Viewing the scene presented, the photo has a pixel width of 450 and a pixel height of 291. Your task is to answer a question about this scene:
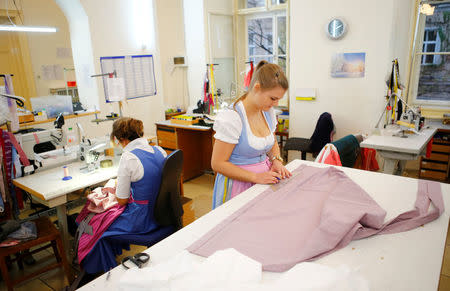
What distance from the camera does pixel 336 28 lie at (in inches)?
151

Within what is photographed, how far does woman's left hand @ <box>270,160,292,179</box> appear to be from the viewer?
159 centimetres

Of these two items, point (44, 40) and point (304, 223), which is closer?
point (304, 223)

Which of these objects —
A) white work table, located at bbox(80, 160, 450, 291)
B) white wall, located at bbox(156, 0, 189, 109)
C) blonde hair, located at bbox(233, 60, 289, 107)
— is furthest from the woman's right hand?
white wall, located at bbox(156, 0, 189, 109)

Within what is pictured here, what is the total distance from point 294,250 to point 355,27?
3538 mm

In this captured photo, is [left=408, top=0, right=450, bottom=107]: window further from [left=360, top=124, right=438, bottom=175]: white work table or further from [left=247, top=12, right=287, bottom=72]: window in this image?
[left=247, top=12, right=287, bottom=72]: window

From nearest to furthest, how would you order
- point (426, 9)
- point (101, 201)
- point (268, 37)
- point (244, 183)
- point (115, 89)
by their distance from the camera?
point (244, 183) < point (101, 201) < point (115, 89) < point (426, 9) < point (268, 37)

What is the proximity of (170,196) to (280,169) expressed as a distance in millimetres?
787

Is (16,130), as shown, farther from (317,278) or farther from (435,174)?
(435,174)

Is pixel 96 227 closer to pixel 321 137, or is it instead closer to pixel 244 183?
pixel 244 183

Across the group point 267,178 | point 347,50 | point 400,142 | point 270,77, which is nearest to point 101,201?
point 267,178

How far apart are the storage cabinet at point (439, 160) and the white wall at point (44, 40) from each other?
19.6ft

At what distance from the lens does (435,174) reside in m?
3.99

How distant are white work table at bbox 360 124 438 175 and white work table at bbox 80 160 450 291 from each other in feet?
5.11

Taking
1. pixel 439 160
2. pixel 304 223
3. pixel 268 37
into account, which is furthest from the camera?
pixel 268 37
